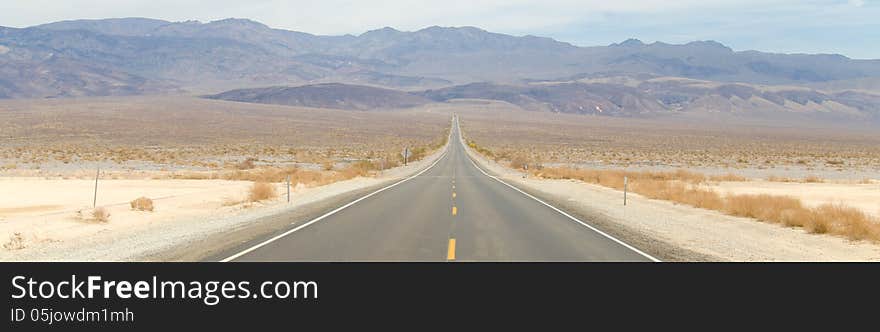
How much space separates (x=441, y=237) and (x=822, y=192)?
92.0ft

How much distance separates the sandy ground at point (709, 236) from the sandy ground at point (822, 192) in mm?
7396

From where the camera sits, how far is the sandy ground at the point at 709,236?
1305 centimetres

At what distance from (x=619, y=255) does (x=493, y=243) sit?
249 cm

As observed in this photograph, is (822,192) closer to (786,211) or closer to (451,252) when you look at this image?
(786,211)

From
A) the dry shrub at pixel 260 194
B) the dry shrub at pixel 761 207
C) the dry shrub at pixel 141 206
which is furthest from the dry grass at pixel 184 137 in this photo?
the dry shrub at pixel 761 207

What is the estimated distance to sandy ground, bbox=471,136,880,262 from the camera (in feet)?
42.8

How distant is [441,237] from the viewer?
1443 cm

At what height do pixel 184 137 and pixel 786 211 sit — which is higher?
pixel 786 211

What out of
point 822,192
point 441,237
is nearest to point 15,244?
point 441,237

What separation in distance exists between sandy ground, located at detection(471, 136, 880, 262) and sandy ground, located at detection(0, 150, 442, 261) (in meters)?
9.18

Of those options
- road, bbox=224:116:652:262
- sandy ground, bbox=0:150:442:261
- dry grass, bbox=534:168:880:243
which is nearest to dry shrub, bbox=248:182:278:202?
sandy ground, bbox=0:150:442:261

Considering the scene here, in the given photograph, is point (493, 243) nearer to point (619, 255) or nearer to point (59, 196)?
point (619, 255)
